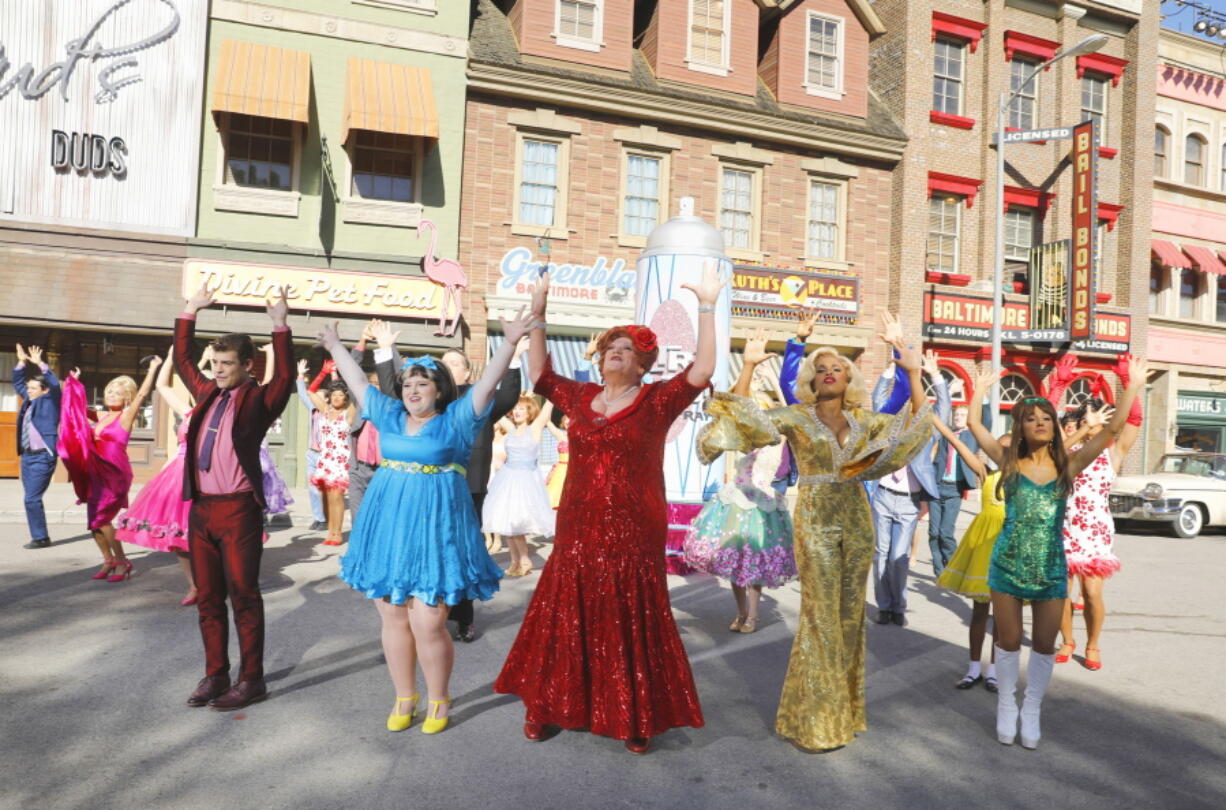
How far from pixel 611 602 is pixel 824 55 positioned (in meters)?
18.0

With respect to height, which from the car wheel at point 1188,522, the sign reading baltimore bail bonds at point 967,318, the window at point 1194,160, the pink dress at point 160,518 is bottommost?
the car wheel at point 1188,522

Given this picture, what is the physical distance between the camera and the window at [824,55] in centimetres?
1888

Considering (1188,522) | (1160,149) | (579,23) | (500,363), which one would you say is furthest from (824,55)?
(500,363)

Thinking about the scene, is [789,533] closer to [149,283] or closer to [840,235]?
[149,283]

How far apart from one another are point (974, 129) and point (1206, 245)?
333 inches

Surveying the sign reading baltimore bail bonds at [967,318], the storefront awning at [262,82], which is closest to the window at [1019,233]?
the sign reading baltimore bail bonds at [967,318]

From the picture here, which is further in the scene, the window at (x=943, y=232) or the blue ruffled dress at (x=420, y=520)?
the window at (x=943, y=232)

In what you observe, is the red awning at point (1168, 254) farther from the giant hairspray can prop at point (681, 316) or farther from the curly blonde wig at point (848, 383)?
the curly blonde wig at point (848, 383)

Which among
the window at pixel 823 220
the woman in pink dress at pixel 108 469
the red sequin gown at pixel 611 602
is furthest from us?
the window at pixel 823 220

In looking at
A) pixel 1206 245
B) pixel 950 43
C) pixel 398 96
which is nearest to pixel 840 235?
pixel 950 43

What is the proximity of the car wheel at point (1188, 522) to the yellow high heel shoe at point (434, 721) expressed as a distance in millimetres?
13815

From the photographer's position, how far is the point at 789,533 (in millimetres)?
6434

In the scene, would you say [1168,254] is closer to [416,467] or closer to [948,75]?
[948,75]

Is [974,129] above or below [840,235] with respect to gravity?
above
